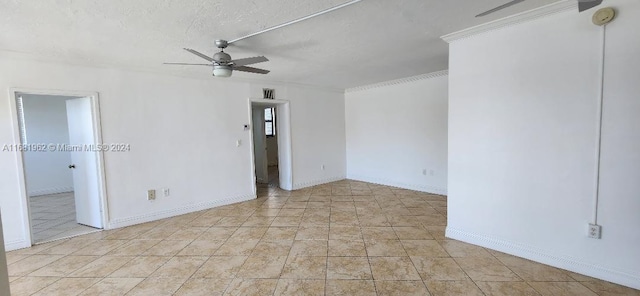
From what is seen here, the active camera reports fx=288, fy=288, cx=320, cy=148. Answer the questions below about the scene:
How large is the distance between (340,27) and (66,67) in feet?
11.6

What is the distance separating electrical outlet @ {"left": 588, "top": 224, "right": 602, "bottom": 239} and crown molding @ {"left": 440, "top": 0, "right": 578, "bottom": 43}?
189 centimetres

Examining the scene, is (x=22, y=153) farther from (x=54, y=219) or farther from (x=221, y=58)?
(x=221, y=58)

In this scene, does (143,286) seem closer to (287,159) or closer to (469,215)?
(469,215)

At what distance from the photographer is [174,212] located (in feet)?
15.2

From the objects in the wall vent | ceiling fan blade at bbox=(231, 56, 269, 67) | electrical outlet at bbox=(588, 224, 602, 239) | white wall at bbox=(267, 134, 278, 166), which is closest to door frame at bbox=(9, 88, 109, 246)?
ceiling fan blade at bbox=(231, 56, 269, 67)

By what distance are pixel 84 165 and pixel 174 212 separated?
55.1 inches

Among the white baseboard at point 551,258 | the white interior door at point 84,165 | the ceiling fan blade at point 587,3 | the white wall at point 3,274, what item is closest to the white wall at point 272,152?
the white interior door at point 84,165

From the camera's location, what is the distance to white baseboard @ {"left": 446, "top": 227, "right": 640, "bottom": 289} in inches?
94.3

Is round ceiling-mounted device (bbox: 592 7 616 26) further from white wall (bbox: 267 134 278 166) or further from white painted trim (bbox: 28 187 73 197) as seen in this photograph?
white painted trim (bbox: 28 187 73 197)

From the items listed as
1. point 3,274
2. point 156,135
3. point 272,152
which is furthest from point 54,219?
point 272,152

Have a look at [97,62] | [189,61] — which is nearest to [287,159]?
[189,61]

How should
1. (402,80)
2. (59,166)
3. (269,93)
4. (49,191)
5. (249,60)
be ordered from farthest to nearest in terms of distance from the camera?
1. (59,166)
2. (49,191)
3. (402,80)
4. (269,93)
5. (249,60)

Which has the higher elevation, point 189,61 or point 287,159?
point 189,61

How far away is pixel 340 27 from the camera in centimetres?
287
